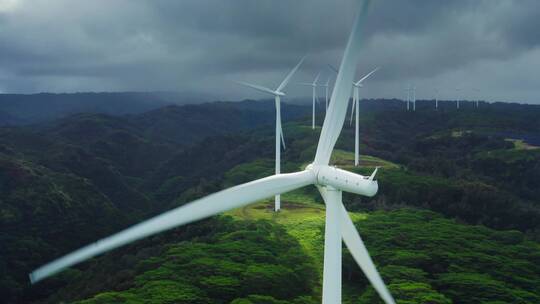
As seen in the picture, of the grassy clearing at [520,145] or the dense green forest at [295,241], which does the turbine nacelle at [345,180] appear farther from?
the grassy clearing at [520,145]

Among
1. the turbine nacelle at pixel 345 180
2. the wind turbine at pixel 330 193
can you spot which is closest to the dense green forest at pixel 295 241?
the wind turbine at pixel 330 193

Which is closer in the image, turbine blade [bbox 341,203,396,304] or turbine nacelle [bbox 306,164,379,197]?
turbine nacelle [bbox 306,164,379,197]

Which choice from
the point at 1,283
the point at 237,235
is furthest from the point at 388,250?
the point at 1,283

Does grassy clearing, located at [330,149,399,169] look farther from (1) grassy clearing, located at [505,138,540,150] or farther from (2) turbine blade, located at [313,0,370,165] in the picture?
(2) turbine blade, located at [313,0,370,165]

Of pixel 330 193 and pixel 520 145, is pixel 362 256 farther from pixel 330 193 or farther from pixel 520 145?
pixel 520 145

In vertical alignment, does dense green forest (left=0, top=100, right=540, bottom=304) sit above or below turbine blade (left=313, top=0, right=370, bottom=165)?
below

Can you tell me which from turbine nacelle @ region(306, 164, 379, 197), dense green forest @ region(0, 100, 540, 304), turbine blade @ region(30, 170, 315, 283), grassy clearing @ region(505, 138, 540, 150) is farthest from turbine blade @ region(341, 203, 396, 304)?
grassy clearing @ region(505, 138, 540, 150)

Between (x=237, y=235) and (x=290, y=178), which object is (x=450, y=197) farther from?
(x=290, y=178)
